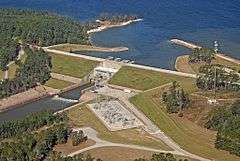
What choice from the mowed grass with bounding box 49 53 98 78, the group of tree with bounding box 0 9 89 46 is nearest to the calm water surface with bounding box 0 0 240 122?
the group of tree with bounding box 0 9 89 46

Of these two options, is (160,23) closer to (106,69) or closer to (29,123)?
(106,69)

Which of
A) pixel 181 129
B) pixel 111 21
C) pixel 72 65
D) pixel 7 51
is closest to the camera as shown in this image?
pixel 181 129

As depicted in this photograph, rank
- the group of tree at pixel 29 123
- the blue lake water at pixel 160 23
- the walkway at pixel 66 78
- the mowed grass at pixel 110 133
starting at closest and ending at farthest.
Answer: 1. the mowed grass at pixel 110 133
2. the group of tree at pixel 29 123
3. the walkway at pixel 66 78
4. the blue lake water at pixel 160 23

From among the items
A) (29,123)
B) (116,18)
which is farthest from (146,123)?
(116,18)

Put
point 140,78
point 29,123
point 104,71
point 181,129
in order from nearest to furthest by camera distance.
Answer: point 29,123
point 181,129
point 140,78
point 104,71

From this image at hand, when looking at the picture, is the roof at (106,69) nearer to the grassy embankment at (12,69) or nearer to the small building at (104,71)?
the small building at (104,71)

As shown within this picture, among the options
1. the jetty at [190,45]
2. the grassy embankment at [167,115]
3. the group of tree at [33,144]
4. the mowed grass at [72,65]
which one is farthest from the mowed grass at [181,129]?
the jetty at [190,45]

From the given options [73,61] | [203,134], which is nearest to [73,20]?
[73,61]
